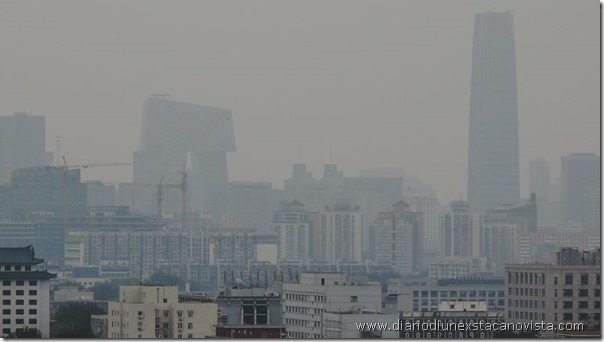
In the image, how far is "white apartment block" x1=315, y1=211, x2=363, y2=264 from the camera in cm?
7444

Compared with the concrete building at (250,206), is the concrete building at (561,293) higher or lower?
lower

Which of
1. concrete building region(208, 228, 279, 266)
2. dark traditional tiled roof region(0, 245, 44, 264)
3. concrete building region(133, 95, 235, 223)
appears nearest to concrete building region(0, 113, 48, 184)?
concrete building region(133, 95, 235, 223)

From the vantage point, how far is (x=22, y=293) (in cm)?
2730

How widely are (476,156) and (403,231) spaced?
1718 centimetres

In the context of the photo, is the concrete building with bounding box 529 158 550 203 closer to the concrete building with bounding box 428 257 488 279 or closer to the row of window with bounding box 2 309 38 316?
the concrete building with bounding box 428 257 488 279

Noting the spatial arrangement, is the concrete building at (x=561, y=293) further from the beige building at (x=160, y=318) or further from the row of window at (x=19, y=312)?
the row of window at (x=19, y=312)

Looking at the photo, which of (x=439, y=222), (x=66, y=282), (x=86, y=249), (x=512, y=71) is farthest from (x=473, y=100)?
(x=66, y=282)

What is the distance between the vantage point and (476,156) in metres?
90.4

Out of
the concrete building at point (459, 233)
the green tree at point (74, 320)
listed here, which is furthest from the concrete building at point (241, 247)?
the green tree at point (74, 320)

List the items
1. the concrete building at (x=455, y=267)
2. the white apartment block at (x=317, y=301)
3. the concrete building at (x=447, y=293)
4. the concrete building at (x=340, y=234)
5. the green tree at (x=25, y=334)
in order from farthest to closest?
the concrete building at (x=340, y=234) < the concrete building at (x=455, y=267) < the concrete building at (x=447, y=293) < the green tree at (x=25, y=334) < the white apartment block at (x=317, y=301)

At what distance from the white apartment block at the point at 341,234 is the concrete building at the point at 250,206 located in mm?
2821

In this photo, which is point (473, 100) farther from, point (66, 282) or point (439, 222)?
point (66, 282)

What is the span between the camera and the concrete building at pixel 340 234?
74188 mm

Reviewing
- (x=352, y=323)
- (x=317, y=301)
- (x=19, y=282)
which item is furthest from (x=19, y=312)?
(x=352, y=323)
